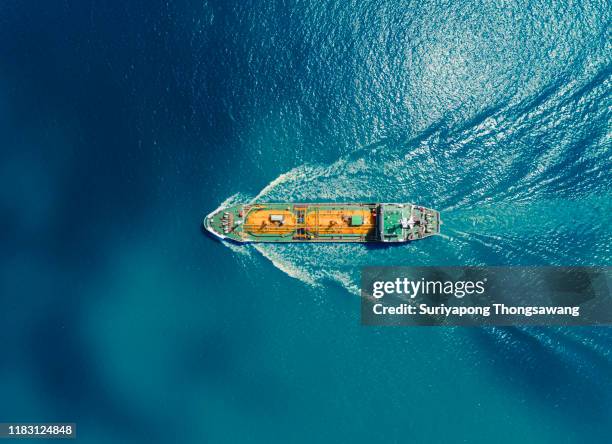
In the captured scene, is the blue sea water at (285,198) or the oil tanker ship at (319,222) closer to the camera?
the blue sea water at (285,198)

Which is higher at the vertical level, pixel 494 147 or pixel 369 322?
pixel 494 147

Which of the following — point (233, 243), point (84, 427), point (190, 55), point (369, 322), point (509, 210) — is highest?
point (190, 55)

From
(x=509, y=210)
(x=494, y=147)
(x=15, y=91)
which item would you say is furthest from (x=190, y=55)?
(x=509, y=210)

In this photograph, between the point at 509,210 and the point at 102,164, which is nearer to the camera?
the point at 509,210

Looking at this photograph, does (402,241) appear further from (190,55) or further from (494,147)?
(190,55)
